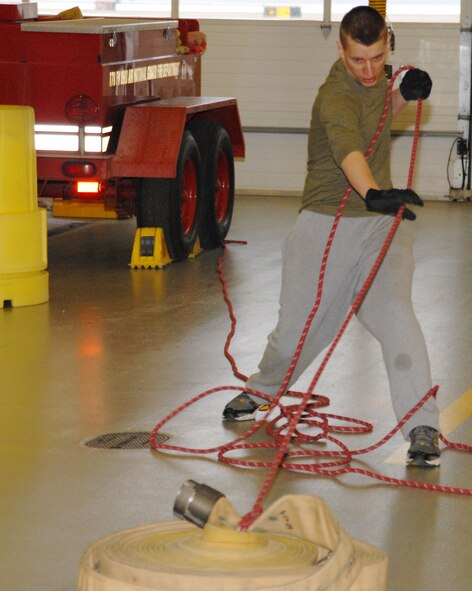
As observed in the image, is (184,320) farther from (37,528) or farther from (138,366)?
(37,528)

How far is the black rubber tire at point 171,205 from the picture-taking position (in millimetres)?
10625

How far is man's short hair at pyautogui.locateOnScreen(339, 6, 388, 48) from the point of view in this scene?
5.00 meters

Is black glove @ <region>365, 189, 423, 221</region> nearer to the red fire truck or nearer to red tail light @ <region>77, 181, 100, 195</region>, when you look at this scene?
the red fire truck

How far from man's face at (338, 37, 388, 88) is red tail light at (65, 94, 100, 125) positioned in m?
4.82

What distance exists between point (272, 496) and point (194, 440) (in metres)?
0.83

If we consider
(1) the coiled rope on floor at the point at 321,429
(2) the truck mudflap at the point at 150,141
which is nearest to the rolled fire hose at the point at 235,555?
(1) the coiled rope on floor at the point at 321,429

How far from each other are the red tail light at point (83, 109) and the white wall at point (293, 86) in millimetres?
7518

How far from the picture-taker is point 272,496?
196 inches

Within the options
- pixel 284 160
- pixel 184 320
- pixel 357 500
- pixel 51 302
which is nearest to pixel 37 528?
pixel 357 500

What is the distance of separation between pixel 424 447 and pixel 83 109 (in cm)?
536

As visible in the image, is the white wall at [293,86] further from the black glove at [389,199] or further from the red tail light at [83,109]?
the black glove at [389,199]

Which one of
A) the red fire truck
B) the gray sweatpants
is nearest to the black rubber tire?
the red fire truck

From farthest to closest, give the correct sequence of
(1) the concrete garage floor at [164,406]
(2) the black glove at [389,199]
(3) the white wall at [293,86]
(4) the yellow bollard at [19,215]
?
(3) the white wall at [293,86] < (4) the yellow bollard at [19,215] < (2) the black glove at [389,199] < (1) the concrete garage floor at [164,406]

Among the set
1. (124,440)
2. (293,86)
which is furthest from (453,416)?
(293,86)
